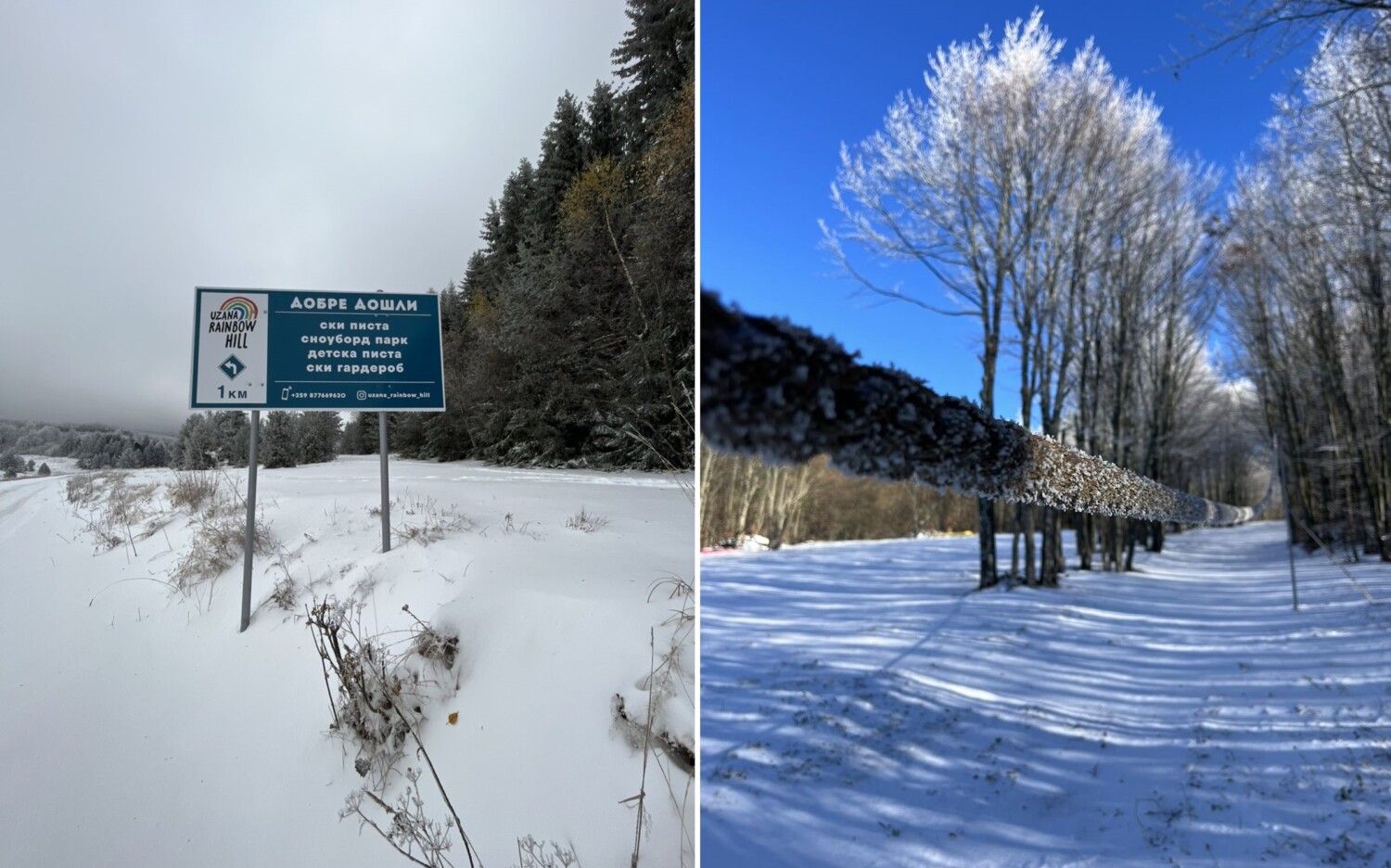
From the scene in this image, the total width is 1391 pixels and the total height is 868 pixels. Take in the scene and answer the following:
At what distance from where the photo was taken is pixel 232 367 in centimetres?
143

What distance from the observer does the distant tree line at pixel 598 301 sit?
6.99 ft

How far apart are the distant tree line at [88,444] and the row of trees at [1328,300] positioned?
5.23 metres

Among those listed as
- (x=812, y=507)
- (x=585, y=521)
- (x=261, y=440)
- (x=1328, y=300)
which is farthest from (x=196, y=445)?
(x=812, y=507)

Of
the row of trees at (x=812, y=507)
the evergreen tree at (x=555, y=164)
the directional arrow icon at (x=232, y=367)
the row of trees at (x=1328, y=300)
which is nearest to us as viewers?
the directional arrow icon at (x=232, y=367)

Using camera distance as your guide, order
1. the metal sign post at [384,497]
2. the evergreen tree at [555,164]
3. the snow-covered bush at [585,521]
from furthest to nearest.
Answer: the evergreen tree at [555,164] → the snow-covered bush at [585,521] → the metal sign post at [384,497]

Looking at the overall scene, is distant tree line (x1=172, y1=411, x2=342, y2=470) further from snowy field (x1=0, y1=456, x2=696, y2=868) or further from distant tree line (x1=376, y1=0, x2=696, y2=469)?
distant tree line (x1=376, y1=0, x2=696, y2=469)

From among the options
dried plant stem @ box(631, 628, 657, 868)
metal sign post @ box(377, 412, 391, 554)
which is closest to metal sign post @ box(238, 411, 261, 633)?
metal sign post @ box(377, 412, 391, 554)

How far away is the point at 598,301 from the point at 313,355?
3.68ft

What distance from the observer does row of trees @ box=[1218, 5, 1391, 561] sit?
466 centimetres

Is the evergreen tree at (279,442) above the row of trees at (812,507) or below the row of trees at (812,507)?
above

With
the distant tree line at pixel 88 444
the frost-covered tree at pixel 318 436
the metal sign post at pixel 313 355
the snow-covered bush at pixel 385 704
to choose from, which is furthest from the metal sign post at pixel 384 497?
the distant tree line at pixel 88 444

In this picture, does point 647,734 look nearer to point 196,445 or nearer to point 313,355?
point 313,355

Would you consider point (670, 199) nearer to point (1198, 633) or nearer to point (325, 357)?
point (325, 357)

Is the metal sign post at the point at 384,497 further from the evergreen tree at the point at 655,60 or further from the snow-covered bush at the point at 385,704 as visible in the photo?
the evergreen tree at the point at 655,60
